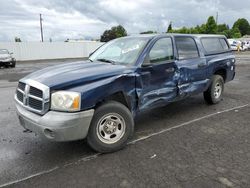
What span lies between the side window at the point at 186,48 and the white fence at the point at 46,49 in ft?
108

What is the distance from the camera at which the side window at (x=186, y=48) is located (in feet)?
17.8

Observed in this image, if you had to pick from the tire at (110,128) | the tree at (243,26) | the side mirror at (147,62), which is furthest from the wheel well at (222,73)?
the tree at (243,26)

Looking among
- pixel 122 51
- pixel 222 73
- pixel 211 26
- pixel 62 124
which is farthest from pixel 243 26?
pixel 62 124

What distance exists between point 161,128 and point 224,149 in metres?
A: 1.30

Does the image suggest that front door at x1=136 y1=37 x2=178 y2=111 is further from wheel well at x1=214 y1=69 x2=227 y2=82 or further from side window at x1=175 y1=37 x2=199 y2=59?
wheel well at x1=214 y1=69 x2=227 y2=82

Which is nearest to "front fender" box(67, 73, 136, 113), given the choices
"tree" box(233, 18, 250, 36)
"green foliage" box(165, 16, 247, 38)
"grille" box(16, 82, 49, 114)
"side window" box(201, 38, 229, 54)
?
"grille" box(16, 82, 49, 114)

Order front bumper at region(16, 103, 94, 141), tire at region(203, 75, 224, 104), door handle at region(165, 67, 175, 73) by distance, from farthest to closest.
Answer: tire at region(203, 75, 224, 104) → door handle at region(165, 67, 175, 73) → front bumper at region(16, 103, 94, 141)

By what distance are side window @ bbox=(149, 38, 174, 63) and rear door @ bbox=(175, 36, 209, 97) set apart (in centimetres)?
23

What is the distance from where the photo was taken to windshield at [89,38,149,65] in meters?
4.60

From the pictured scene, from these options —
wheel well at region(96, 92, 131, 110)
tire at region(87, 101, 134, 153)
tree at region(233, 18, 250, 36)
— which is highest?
tree at region(233, 18, 250, 36)

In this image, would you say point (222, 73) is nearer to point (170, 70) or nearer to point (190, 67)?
point (190, 67)

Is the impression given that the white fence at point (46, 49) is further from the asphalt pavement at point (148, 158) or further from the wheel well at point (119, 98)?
the wheel well at point (119, 98)

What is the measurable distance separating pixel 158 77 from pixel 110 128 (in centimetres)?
134

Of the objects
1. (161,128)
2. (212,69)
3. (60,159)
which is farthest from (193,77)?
(60,159)
